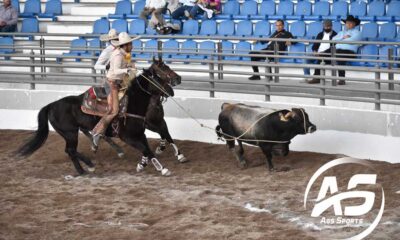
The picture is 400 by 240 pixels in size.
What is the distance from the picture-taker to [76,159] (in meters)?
16.5

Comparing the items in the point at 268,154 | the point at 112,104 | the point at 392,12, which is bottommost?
the point at 268,154

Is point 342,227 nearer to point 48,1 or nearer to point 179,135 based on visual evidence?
point 179,135

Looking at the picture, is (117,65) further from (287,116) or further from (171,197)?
(287,116)

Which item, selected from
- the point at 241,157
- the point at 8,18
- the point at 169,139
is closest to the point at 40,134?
the point at 169,139

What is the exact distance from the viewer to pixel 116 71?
15.8 metres

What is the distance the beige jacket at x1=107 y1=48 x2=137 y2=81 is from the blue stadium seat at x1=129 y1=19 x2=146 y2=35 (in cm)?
762

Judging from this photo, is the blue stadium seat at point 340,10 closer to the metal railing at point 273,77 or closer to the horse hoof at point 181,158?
the metal railing at point 273,77

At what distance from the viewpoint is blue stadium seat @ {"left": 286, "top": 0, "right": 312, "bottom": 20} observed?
73.1 ft

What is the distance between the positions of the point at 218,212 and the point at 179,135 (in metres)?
5.29

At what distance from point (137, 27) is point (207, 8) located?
1.72 m

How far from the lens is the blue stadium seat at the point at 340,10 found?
21752mm

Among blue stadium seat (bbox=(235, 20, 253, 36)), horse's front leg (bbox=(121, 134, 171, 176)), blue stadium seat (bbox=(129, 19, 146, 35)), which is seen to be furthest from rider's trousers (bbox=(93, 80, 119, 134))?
blue stadium seat (bbox=(129, 19, 146, 35))

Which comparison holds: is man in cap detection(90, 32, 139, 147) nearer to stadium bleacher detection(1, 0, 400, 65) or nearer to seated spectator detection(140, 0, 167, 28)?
stadium bleacher detection(1, 0, 400, 65)

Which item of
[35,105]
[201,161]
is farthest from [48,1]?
[201,161]
